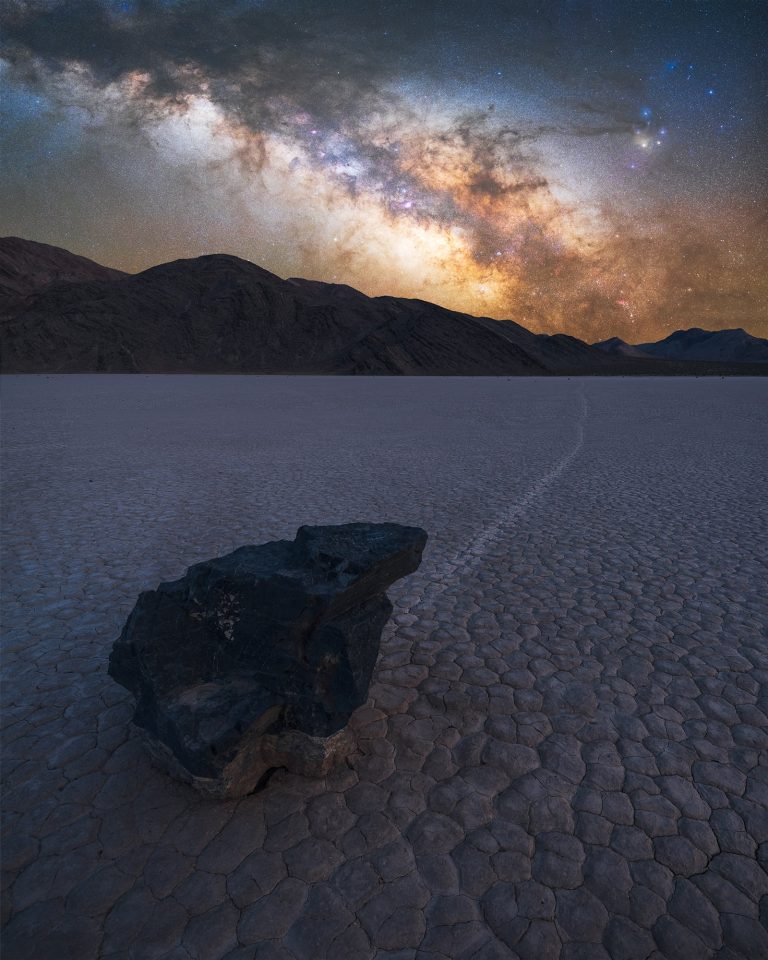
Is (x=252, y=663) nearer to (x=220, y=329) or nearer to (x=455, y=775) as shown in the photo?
(x=455, y=775)

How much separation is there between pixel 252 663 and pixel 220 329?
103956 mm

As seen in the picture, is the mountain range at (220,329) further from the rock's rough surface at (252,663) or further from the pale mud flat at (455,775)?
the rock's rough surface at (252,663)

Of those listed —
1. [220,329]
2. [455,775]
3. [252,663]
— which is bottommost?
[455,775]

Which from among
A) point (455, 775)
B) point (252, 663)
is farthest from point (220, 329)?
point (455, 775)

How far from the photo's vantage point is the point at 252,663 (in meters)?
2.87

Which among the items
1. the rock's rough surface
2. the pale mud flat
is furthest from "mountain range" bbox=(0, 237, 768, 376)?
the rock's rough surface

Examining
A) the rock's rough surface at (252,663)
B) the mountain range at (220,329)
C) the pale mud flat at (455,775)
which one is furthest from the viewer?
the mountain range at (220,329)

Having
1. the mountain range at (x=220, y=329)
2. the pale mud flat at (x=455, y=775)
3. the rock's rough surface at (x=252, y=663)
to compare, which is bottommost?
the pale mud flat at (x=455, y=775)

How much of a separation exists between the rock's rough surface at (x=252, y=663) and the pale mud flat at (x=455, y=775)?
0.72 feet

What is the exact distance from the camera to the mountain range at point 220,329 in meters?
83.1

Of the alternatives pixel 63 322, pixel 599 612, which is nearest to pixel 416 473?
pixel 599 612

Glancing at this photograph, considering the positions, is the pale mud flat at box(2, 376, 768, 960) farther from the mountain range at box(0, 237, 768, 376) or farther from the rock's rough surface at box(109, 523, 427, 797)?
the mountain range at box(0, 237, 768, 376)

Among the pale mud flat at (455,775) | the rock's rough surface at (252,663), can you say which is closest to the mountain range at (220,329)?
the pale mud flat at (455,775)

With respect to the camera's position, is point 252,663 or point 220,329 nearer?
point 252,663
